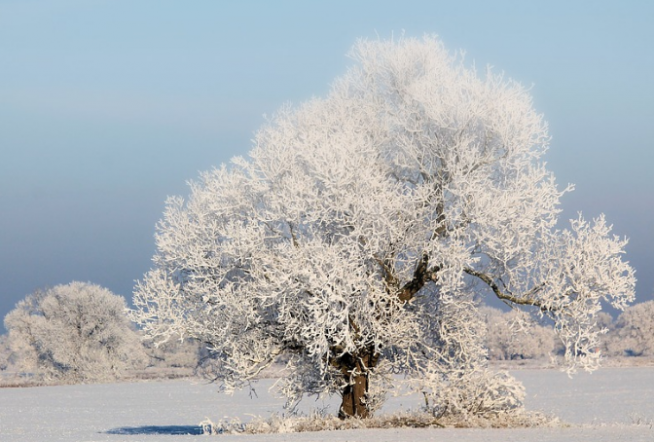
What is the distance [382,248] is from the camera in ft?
72.9

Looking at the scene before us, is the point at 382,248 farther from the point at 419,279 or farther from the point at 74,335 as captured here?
the point at 74,335

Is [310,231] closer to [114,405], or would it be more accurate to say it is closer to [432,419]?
[432,419]

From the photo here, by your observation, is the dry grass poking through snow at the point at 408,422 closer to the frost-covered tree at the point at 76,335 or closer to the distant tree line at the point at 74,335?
the distant tree line at the point at 74,335

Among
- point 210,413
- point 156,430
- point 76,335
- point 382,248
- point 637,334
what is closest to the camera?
point 382,248

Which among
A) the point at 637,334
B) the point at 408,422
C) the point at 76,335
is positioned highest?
the point at 637,334

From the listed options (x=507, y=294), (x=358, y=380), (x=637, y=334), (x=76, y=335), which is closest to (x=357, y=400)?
(x=358, y=380)

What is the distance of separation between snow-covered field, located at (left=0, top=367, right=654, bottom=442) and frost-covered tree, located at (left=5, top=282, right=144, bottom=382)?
8.44ft

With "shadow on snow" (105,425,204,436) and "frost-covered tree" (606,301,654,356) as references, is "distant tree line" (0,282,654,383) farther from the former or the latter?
"frost-covered tree" (606,301,654,356)

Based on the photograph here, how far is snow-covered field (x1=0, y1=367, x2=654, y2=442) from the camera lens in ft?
66.1

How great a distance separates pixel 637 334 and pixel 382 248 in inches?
3381

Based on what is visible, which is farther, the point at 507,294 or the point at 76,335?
the point at 76,335

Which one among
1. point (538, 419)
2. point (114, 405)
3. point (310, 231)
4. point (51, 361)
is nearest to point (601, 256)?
point (538, 419)

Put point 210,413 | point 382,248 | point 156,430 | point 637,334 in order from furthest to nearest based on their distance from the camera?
1. point 637,334
2. point 210,413
3. point 156,430
4. point 382,248

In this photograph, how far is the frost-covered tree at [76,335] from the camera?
216ft
